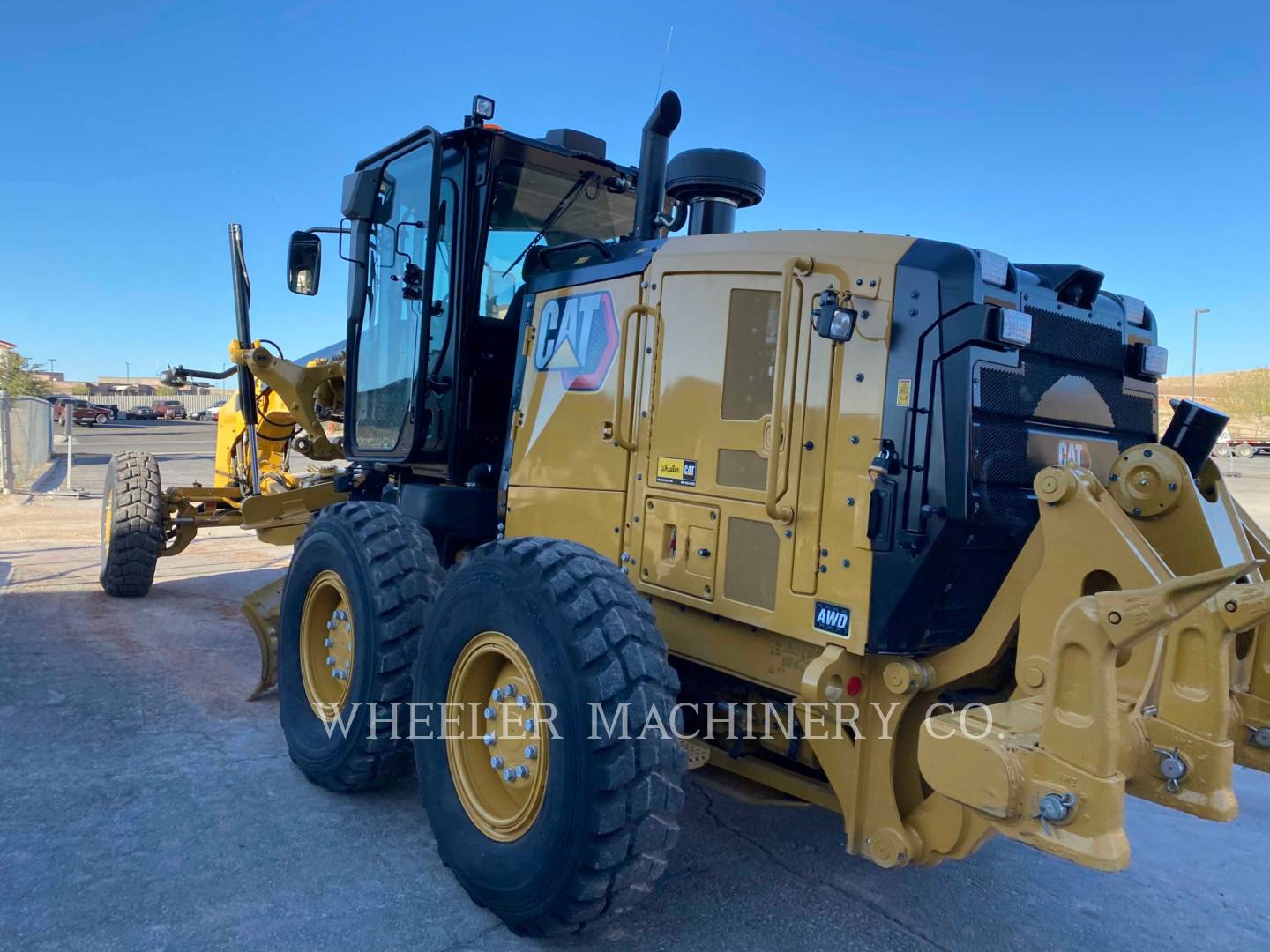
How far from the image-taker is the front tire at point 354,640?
3.86 meters

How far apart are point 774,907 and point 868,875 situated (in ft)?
1.71

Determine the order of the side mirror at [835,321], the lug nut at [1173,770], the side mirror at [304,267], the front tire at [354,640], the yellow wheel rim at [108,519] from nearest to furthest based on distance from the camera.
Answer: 1. the lug nut at [1173,770]
2. the side mirror at [835,321]
3. the front tire at [354,640]
4. the side mirror at [304,267]
5. the yellow wheel rim at [108,519]

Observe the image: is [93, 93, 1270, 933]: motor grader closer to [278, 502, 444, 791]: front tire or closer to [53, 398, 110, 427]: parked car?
[278, 502, 444, 791]: front tire

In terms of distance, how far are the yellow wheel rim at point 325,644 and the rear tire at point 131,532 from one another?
430 cm

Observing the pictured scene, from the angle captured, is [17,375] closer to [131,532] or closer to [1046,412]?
[131,532]

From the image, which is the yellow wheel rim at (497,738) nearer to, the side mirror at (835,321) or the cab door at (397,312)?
the side mirror at (835,321)

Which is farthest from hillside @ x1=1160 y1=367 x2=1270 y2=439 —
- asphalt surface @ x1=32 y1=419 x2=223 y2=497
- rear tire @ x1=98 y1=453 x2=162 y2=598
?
rear tire @ x1=98 y1=453 x2=162 y2=598

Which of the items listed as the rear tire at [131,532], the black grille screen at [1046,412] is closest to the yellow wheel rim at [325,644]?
the black grille screen at [1046,412]

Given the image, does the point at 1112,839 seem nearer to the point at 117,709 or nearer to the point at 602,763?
the point at 602,763

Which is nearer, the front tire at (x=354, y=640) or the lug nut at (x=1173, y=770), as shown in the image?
the lug nut at (x=1173, y=770)

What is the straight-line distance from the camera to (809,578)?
9.62 feet

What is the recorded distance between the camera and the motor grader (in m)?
2.44

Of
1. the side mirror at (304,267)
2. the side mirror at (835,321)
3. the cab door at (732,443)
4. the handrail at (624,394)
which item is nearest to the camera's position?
the side mirror at (835,321)

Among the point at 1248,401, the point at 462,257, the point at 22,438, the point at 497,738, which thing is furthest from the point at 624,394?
the point at 1248,401
